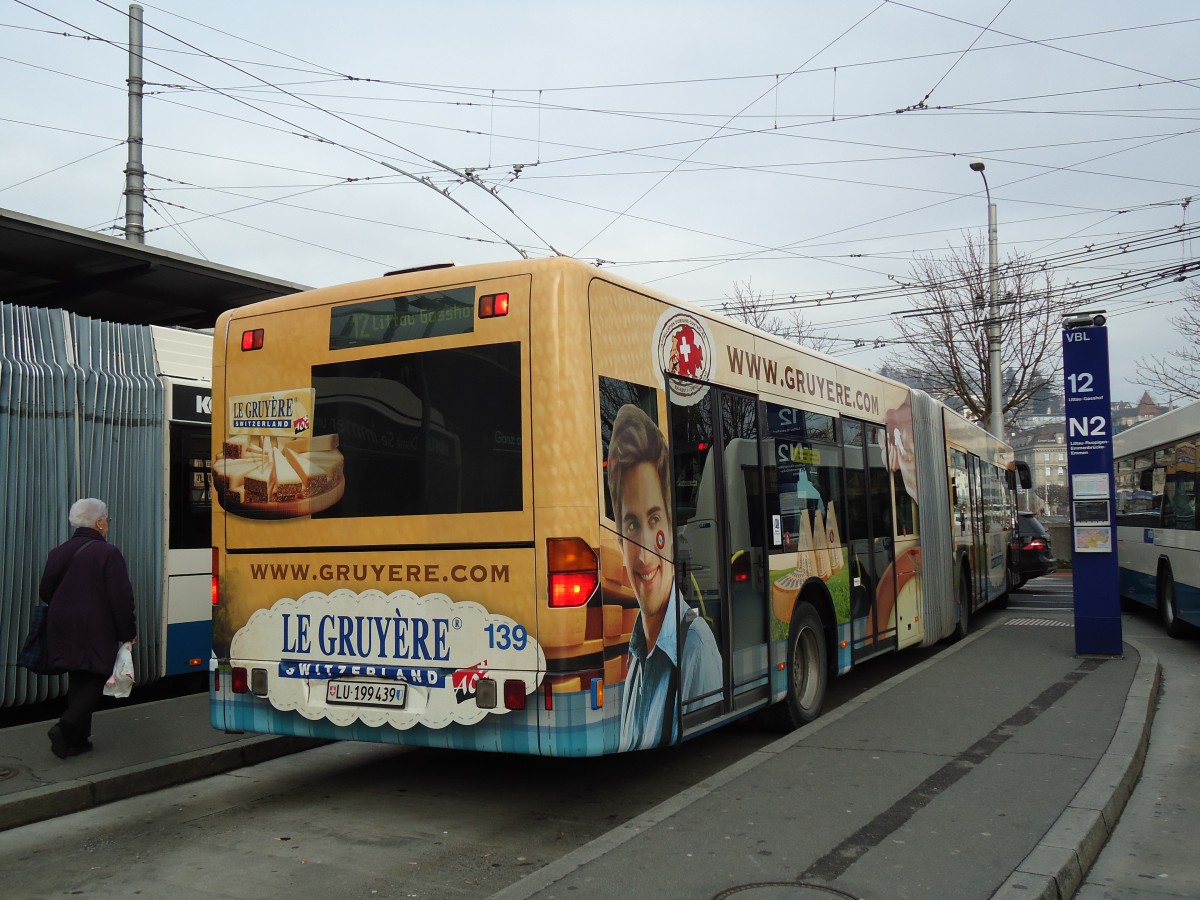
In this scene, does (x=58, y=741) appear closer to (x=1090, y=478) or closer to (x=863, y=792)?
(x=863, y=792)

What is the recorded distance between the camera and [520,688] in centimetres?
544

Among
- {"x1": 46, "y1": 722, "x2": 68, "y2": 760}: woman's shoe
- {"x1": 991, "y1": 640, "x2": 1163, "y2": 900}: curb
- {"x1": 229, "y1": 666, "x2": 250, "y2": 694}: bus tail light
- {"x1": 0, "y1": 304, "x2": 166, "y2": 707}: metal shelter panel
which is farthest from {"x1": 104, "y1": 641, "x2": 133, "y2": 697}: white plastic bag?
{"x1": 991, "y1": 640, "x2": 1163, "y2": 900}: curb

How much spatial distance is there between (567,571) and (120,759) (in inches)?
140

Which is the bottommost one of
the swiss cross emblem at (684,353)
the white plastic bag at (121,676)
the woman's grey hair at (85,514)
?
the white plastic bag at (121,676)

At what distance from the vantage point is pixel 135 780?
6.62m

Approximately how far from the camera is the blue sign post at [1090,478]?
1148 cm

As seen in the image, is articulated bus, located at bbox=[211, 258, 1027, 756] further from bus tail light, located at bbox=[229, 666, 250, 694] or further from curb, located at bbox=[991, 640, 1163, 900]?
curb, located at bbox=[991, 640, 1163, 900]

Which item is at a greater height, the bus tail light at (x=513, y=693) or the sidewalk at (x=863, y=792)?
the bus tail light at (x=513, y=693)

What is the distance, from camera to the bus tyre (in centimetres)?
788

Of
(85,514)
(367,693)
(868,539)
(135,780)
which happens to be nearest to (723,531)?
(367,693)

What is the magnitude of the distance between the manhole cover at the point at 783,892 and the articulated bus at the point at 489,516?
3.77ft

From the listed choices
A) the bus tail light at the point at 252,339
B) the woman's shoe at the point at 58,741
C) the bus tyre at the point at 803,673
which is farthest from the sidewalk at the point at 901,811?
the woman's shoe at the point at 58,741

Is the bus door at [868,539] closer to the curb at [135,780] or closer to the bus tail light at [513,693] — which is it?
the bus tail light at [513,693]

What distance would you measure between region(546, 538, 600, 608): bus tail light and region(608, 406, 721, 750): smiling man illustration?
1.07ft
